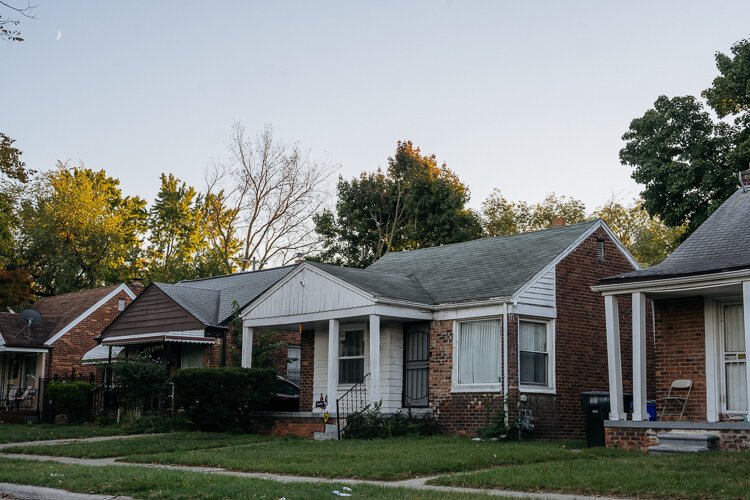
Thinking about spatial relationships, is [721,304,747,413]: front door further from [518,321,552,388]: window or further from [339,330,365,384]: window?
[339,330,365,384]: window

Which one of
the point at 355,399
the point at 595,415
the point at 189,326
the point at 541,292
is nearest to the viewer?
the point at 595,415

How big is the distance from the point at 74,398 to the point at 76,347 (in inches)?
228

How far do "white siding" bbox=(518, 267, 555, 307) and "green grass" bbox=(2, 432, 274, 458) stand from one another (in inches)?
260

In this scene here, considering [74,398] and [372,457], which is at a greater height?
[74,398]

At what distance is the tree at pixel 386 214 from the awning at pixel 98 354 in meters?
16.8

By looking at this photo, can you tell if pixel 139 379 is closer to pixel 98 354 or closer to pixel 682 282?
pixel 98 354

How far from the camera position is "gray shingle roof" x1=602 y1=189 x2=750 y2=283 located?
15648 mm

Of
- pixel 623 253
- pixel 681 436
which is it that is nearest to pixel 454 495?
pixel 681 436

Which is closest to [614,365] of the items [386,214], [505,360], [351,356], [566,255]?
[505,360]

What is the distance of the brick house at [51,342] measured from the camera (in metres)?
33.0

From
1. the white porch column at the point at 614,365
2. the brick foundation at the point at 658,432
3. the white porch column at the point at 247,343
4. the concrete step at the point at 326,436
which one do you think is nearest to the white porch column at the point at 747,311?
the brick foundation at the point at 658,432

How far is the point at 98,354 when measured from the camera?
3291cm

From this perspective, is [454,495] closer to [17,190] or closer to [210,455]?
[210,455]

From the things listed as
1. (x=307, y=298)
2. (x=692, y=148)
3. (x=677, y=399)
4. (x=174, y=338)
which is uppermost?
(x=692, y=148)
